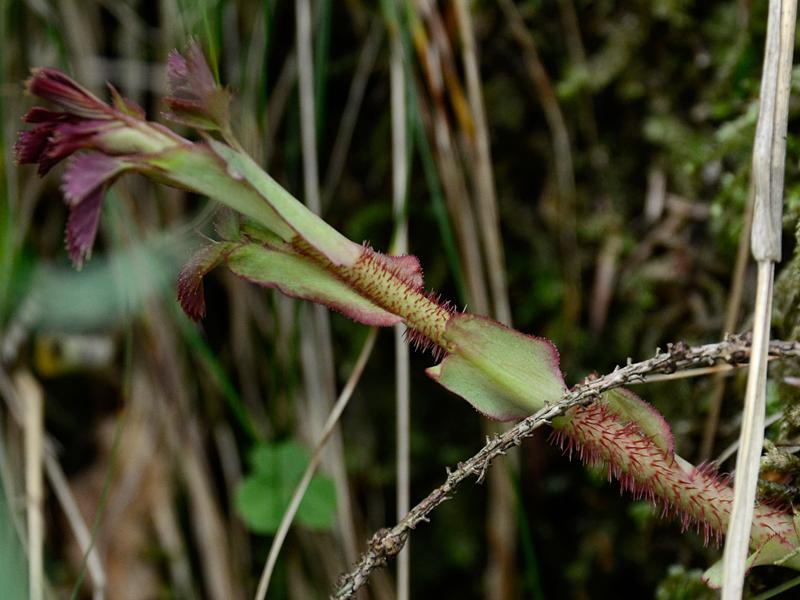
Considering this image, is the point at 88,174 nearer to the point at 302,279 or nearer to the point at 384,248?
the point at 302,279

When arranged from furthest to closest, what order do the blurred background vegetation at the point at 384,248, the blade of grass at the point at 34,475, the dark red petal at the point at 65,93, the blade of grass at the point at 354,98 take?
the blade of grass at the point at 354,98 < the blurred background vegetation at the point at 384,248 < the blade of grass at the point at 34,475 < the dark red petal at the point at 65,93

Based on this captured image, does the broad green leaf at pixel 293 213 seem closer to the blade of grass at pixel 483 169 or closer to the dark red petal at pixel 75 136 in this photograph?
the dark red petal at pixel 75 136

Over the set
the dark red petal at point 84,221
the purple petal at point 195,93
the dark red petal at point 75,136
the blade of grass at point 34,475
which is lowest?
the blade of grass at point 34,475

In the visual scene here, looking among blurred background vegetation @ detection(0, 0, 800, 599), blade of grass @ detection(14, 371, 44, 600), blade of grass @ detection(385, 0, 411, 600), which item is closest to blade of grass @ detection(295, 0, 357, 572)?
blurred background vegetation @ detection(0, 0, 800, 599)

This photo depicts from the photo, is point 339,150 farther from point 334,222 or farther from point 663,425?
point 663,425

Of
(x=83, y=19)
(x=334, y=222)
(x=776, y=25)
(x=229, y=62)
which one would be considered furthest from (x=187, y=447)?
(x=776, y=25)

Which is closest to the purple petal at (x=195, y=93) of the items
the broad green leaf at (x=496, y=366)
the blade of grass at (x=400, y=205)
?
Result: the broad green leaf at (x=496, y=366)
